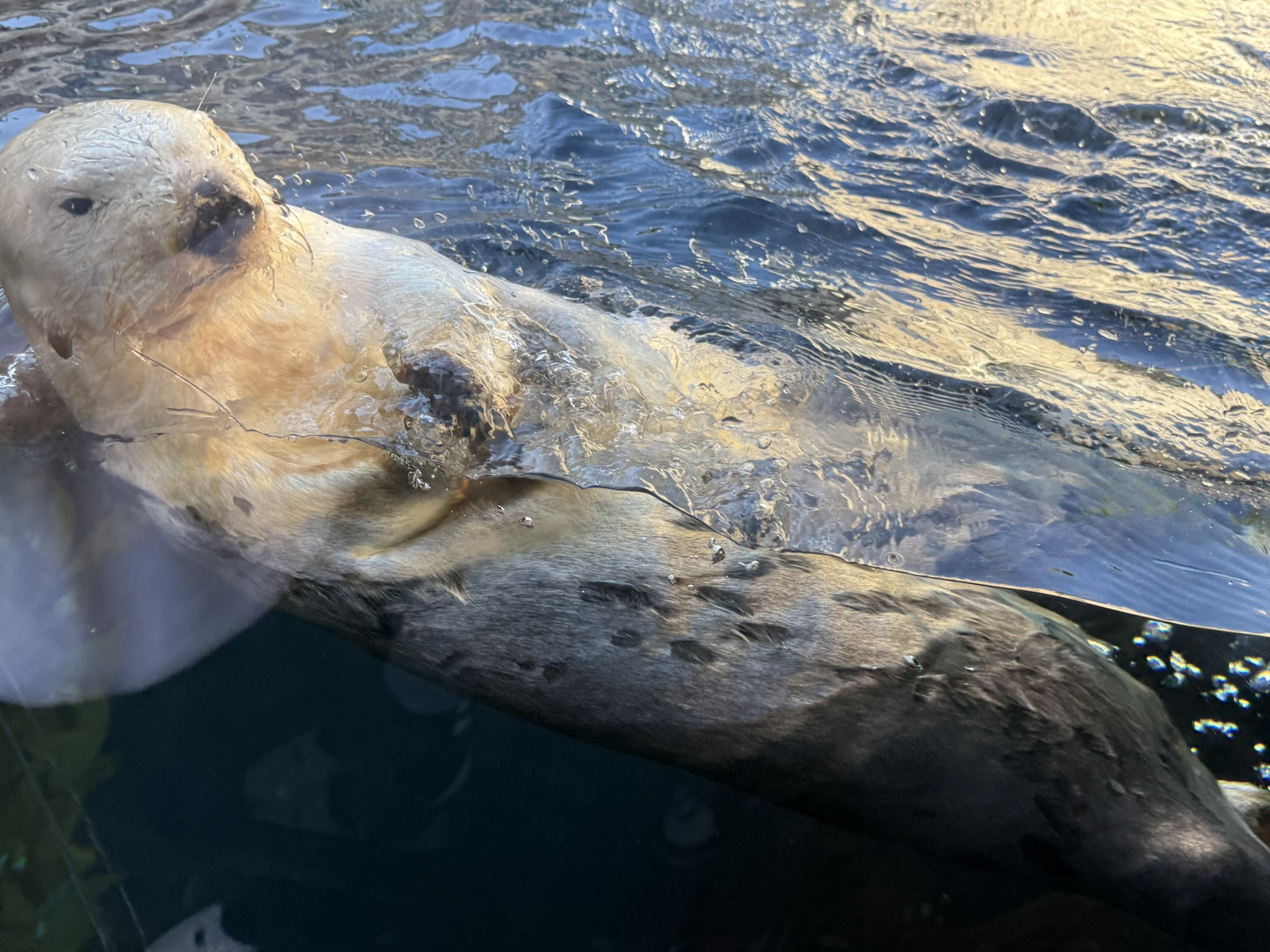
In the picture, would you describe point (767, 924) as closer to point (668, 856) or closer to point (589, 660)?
point (668, 856)

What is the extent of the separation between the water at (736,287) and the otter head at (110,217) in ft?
3.31

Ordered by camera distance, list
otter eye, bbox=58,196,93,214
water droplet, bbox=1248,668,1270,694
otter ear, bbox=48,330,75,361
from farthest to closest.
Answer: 1. water droplet, bbox=1248,668,1270,694
2. otter ear, bbox=48,330,75,361
3. otter eye, bbox=58,196,93,214

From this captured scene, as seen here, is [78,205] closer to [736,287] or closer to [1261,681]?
[736,287]

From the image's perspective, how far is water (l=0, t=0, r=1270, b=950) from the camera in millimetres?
2164

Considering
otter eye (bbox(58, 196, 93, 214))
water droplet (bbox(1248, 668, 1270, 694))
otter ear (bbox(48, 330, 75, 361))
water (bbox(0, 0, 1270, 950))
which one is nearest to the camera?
water (bbox(0, 0, 1270, 950))

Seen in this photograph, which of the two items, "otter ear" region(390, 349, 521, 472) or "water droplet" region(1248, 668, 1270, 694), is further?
"water droplet" region(1248, 668, 1270, 694)

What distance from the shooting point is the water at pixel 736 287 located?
216 centimetres

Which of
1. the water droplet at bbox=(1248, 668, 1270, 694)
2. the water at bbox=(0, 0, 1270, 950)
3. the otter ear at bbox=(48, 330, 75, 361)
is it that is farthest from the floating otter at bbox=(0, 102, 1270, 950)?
the water droplet at bbox=(1248, 668, 1270, 694)

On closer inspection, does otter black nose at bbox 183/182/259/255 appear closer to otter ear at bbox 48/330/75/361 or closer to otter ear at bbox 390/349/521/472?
otter ear at bbox 48/330/75/361

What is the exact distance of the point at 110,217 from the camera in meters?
2.41

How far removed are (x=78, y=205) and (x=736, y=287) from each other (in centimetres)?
224

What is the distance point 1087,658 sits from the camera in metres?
2.46

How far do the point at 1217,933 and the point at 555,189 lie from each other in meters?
3.63

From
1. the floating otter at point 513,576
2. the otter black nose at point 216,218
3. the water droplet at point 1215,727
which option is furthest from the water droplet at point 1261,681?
the otter black nose at point 216,218
